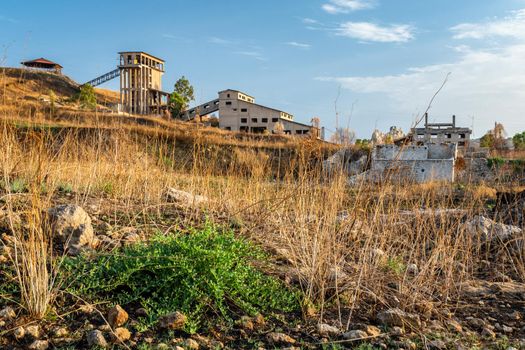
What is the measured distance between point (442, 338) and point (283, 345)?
927 mm

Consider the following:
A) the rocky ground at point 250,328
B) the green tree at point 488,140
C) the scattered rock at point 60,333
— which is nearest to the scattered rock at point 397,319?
the rocky ground at point 250,328

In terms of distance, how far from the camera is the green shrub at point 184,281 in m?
2.52

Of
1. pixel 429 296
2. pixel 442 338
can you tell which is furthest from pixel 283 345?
pixel 429 296

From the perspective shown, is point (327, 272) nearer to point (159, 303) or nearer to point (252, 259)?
point (252, 259)

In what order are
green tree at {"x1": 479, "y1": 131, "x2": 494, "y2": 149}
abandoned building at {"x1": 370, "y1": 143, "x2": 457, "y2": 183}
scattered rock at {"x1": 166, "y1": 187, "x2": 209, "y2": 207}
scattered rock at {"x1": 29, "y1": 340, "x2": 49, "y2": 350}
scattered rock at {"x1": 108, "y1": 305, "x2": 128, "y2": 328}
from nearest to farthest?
scattered rock at {"x1": 29, "y1": 340, "x2": 49, "y2": 350}, scattered rock at {"x1": 108, "y1": 305, "x2": 128, "y2": 328}, scattered rock at {"x1": 166, "y1": 187, "x2": 209, "y2": 207}, abandoned building at {"x1": 370, "y1": 143, "x2": 457, "y2": 183}, green tree at {"x1": 479, "y1": 131, "x2": 494, "y2": 149}

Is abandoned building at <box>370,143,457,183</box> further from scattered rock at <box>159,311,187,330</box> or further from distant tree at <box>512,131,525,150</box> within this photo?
scattered rock at <box>159,311,187,330</box>

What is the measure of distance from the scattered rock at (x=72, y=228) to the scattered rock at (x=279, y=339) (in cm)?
149

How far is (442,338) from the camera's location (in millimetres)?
2559

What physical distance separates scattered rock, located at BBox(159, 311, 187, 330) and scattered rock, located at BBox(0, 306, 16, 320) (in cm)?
75

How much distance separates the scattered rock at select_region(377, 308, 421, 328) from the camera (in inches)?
104

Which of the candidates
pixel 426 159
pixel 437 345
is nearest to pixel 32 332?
pixel 437 345

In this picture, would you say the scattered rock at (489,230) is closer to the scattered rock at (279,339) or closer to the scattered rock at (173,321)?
the scattered rock at (279,339)

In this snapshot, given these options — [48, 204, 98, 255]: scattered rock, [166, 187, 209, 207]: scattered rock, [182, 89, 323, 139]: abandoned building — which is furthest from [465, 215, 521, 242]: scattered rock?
[182, 89, 323, 139]: abandoned building

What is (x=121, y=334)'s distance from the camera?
220 cm
